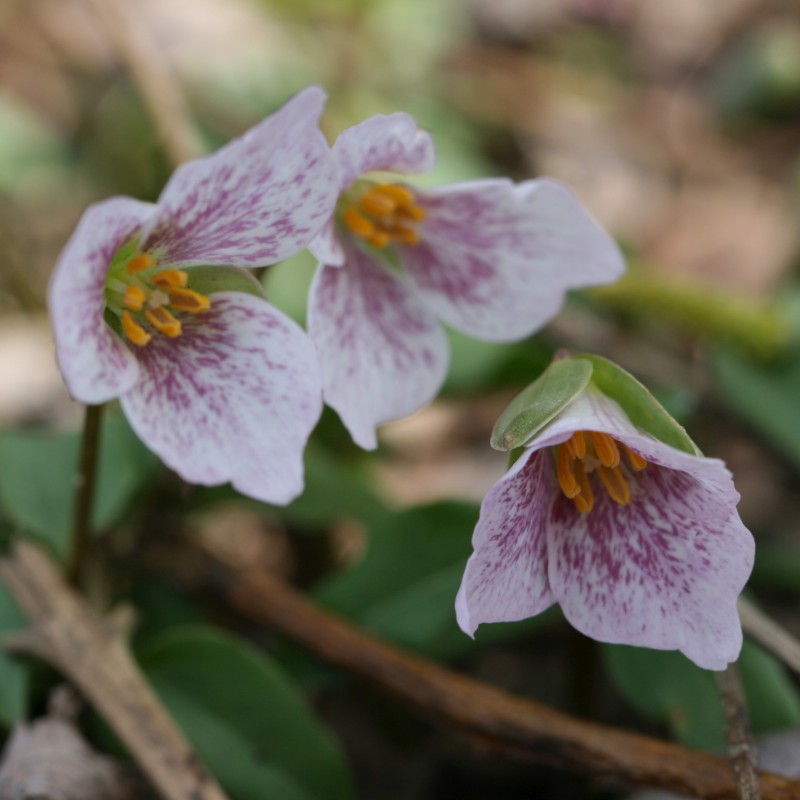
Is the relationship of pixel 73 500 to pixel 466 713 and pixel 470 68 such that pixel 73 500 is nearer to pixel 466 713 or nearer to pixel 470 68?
pixel 466 713

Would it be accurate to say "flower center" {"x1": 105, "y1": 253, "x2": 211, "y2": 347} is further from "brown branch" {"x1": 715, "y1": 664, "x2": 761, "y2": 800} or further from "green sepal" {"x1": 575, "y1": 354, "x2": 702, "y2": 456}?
"brown branch" {"x1": 715, "y1": 664, "x2": 761, "y2": 800}

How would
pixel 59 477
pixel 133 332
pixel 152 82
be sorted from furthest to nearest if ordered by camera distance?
pixel 152 82, pixel 59 477, pixel 133 332

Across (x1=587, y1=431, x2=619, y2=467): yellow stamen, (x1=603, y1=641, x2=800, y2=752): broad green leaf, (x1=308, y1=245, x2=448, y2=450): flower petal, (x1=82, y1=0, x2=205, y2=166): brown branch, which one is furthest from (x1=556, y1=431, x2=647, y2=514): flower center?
(x1=82, y1=0, x2=205, y2=166): brown branch

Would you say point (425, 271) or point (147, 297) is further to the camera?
point (425, 271)

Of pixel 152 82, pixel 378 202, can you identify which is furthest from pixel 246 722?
pixel 152 82

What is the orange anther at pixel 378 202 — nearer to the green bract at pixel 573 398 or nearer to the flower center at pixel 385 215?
the flower center at pixel 385 215

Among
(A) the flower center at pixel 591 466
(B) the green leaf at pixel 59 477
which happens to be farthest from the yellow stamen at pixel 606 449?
(B) the green leaf at pixel 59 477

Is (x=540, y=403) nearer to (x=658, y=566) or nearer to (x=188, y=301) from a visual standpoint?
(x=658, y=566)

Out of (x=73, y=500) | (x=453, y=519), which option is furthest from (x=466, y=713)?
(x=73, y=500)
